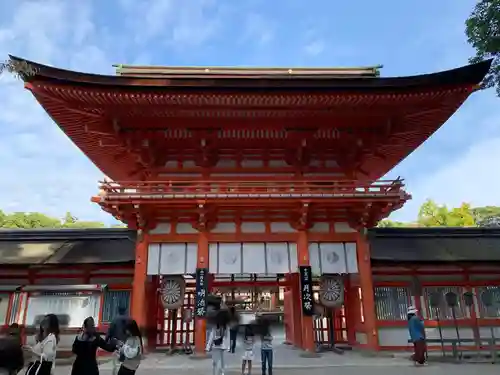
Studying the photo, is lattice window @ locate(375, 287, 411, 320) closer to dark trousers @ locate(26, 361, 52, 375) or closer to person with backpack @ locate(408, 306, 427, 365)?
person with backpack @ locate(408, 306, 427, 365)

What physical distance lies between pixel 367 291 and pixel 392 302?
1.83 meters

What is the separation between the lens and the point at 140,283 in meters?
11.4

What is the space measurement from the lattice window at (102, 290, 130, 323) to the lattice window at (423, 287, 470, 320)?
1043 centimetres

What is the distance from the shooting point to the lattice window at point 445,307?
502 inches

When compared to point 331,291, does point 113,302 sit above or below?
below

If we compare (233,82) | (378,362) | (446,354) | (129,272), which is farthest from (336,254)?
(129,272)

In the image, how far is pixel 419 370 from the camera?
9297 millimetres

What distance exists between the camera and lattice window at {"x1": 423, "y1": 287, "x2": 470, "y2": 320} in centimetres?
1275

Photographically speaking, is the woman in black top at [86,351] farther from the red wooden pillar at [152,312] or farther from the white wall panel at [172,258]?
the red wooden pillar at [152,312]

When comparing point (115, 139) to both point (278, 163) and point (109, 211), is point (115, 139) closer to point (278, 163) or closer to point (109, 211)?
point (109, 211)

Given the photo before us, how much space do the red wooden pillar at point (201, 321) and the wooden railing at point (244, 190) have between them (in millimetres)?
1479

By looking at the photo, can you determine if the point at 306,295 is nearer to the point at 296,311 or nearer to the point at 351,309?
the point at 296,311

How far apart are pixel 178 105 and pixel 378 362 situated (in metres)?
9.36

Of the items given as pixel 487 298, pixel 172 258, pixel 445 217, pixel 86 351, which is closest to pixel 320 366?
pixel 172 258
